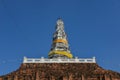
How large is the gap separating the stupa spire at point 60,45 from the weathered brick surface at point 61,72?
1240cm

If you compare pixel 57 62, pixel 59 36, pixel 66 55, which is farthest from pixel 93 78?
pixel 59 36

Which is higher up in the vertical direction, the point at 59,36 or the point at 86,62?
the point at 59,36

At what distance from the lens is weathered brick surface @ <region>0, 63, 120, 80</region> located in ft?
138

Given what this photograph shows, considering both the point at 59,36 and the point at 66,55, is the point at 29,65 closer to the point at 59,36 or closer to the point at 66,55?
the point at 66,55

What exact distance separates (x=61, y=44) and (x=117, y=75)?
19012 mm

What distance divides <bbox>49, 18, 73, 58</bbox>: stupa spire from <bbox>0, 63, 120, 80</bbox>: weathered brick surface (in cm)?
1240

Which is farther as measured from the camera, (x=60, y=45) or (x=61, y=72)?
(x=60, y=45)

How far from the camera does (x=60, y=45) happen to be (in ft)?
195

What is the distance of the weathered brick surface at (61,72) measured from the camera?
42.2 m

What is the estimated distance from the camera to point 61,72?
43.8m

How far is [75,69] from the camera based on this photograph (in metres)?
44.3

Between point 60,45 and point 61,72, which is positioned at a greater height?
point 60,45

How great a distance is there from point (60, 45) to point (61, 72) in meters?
16.0

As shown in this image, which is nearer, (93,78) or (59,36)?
(93,78)
